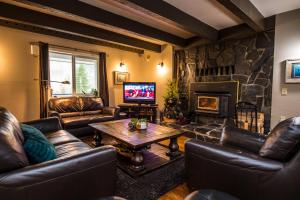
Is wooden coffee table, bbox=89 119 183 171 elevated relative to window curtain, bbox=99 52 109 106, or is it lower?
lower

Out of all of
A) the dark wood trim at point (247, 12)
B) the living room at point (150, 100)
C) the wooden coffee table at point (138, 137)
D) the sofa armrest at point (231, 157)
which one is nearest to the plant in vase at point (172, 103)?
the living room at point (150, 100)

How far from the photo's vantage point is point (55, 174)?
1.15 m

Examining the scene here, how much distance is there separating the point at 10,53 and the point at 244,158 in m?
4.87

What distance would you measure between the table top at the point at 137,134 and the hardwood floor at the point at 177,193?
1.96 feet

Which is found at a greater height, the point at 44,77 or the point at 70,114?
the point at 44,77

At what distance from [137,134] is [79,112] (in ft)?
7.45

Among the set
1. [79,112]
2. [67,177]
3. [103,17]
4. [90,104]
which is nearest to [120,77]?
[90,104]

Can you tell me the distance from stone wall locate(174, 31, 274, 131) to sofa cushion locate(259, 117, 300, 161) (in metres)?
2.56

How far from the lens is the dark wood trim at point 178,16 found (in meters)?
2.54

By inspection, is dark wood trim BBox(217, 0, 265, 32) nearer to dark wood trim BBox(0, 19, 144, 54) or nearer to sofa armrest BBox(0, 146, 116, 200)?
sofa armrest BBox(0, 146, 116, 200)

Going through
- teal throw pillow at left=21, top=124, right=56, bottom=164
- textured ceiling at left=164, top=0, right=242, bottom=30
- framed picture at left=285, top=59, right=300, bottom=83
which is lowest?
teal throw pillow at left=21, top=124, right=56, bottom=164

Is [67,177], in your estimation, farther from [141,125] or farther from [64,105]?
[64,105]

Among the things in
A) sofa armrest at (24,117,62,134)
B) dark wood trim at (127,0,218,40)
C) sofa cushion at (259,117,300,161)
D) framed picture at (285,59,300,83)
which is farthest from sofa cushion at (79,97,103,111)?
framed picture at (285,59,300,83)

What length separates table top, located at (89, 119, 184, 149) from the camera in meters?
2.13
